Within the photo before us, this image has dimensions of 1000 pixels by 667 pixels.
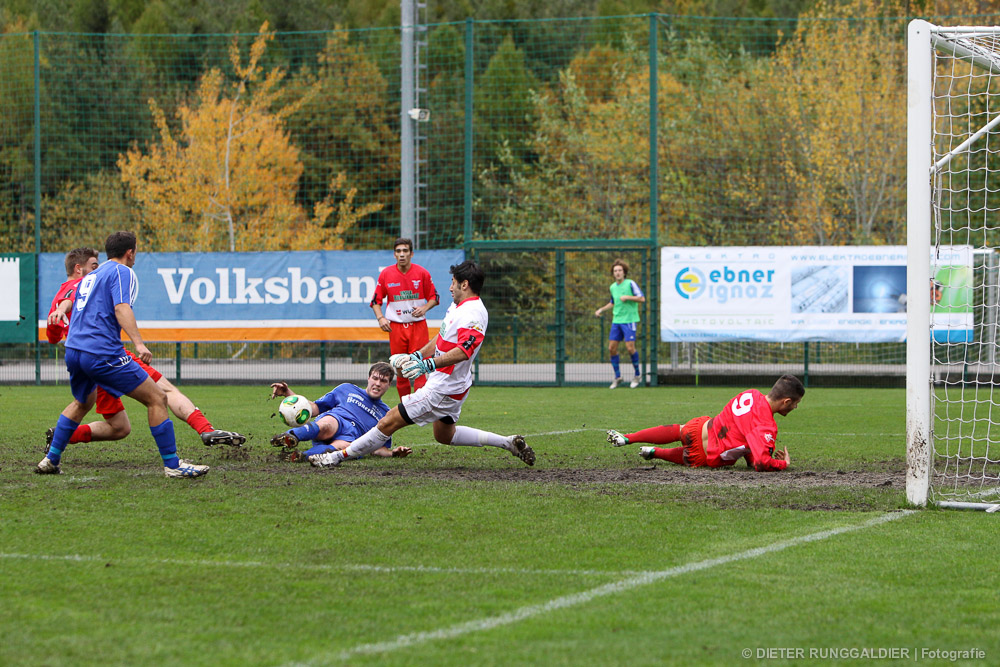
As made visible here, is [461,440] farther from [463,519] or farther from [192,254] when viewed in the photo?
[192,254]

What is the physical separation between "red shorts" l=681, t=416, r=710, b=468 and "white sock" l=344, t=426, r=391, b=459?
253cm

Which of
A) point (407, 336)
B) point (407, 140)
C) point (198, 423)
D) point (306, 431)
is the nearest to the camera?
point (198, 423)

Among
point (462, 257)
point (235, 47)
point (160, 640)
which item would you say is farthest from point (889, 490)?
point (235, 47)

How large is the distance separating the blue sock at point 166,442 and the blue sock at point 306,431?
1193 mm

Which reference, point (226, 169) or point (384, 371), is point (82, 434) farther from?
point (226, 169)

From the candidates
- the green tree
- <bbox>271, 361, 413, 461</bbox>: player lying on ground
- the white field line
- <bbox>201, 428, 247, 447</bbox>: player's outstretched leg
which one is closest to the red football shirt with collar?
<bbox>271, 361, 413, 461</bbox>: player lying on ground

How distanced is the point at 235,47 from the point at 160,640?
88.2ft

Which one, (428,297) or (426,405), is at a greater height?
(428,297)

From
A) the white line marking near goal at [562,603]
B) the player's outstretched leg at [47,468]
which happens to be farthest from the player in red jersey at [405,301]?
the white line marking near goal at [562,603]

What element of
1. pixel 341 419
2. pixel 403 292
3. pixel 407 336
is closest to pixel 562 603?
pixel 341 419

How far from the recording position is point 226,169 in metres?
30.0

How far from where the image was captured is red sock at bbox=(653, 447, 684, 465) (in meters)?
8.89

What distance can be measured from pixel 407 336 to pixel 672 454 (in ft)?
15.9

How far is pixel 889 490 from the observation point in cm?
753
